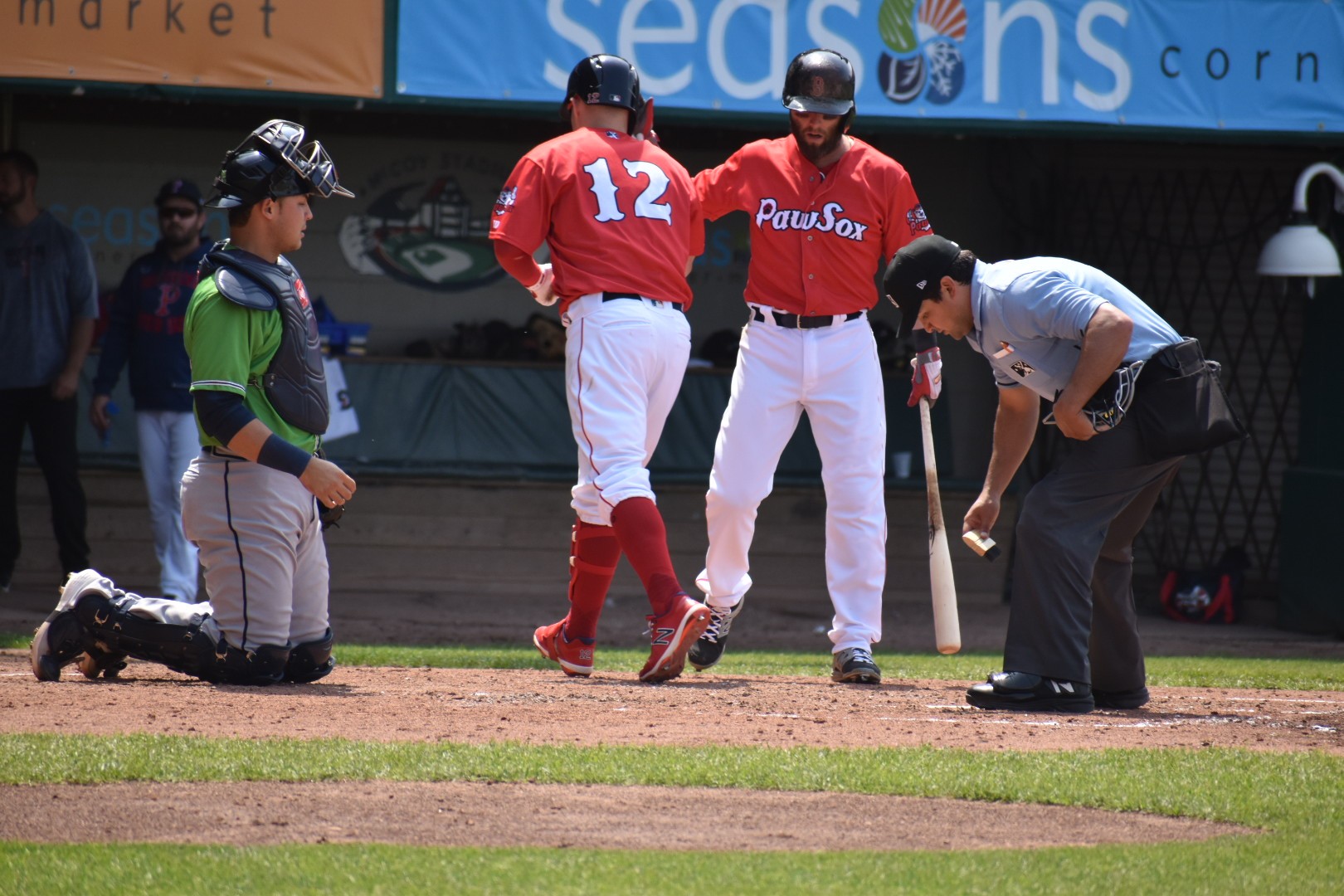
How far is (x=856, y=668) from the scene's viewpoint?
571cm

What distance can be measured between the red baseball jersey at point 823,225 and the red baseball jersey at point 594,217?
0.49m

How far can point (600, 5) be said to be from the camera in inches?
329

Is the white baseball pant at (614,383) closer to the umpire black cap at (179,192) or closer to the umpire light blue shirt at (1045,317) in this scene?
the umpire light blue shirt at (1045,317)

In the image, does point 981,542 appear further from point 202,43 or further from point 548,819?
point 202,43

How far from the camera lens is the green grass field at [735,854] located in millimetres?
2951

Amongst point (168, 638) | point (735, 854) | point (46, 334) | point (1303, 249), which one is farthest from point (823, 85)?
point (1303, 249)

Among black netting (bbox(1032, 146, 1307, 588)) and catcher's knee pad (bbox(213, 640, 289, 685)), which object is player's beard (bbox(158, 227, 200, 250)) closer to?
catcher's knee pad (bbox(213, 640, 289, 685))

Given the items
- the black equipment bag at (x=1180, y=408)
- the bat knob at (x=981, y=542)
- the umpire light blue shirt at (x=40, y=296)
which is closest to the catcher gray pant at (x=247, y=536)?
the bat knob at (x=981, y=542)

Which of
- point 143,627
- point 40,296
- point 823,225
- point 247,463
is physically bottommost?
point 143,627

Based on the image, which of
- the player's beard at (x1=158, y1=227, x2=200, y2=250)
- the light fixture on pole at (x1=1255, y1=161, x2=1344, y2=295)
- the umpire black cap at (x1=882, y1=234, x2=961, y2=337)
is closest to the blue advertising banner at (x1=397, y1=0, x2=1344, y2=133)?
the light fixture on pole at (x1=1255, y1=161, x2=1344, y2=295)

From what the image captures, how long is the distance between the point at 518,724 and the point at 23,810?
146cm

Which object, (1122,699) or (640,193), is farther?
(640,193)

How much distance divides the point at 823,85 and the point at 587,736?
103 inches

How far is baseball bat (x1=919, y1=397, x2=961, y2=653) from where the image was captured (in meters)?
5.64
